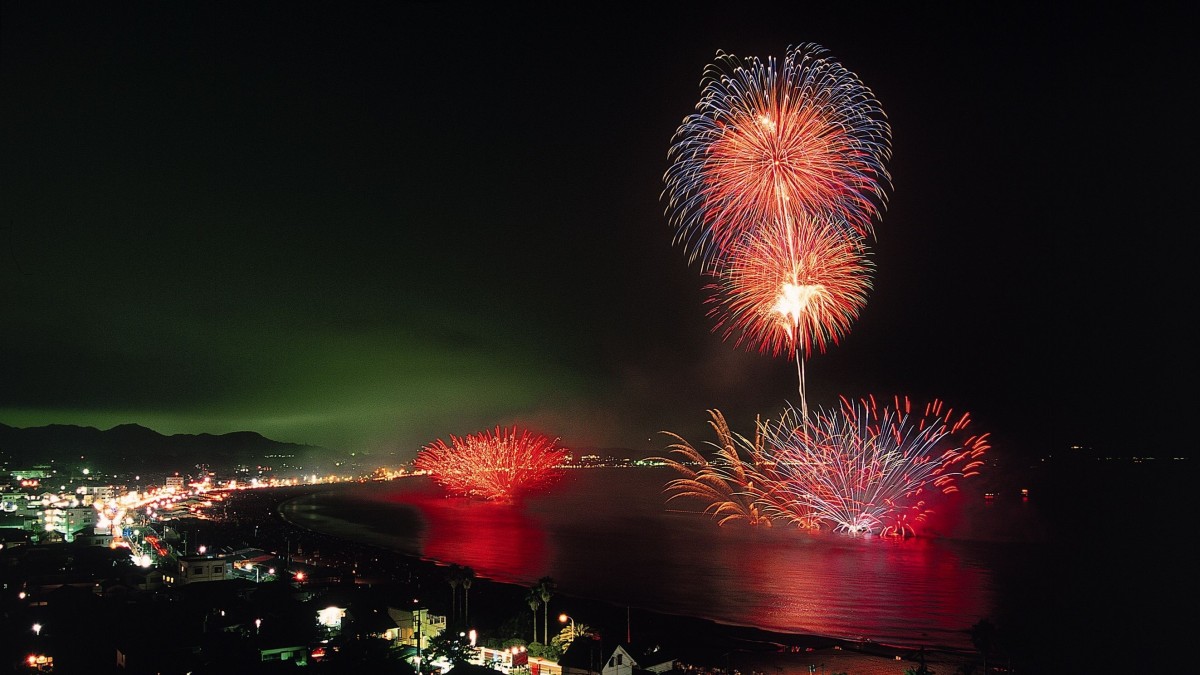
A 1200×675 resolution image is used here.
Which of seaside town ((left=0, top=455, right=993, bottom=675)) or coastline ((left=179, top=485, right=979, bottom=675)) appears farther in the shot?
coastline ((left=179, top=485, right=979, bottom=675))

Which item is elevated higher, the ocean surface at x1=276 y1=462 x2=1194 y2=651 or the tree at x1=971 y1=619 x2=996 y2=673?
the tree at x1=971 y1=619 x2=996 y2=673

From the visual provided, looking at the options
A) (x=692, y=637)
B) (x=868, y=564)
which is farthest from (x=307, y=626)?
(x=868, y=564)

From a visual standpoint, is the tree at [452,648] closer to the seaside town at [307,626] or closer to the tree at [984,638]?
the seaside town at [307,626]

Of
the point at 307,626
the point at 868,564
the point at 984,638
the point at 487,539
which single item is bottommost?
the point at 487,539

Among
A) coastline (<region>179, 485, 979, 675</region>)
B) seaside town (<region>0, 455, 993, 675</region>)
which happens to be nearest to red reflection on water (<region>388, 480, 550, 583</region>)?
coastline (<region>179, 485, 979, 675</region>)

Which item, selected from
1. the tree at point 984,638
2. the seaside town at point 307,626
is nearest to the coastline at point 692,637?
the seaside town at point 307,626

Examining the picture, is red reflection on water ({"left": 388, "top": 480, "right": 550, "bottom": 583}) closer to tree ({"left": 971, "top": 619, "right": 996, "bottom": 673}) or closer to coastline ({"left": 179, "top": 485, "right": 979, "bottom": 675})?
coastline ({"left": 179, "top": 485, "right": 979, "bottom": 675})

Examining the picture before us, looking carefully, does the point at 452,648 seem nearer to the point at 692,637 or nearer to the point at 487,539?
the point at 692,637
